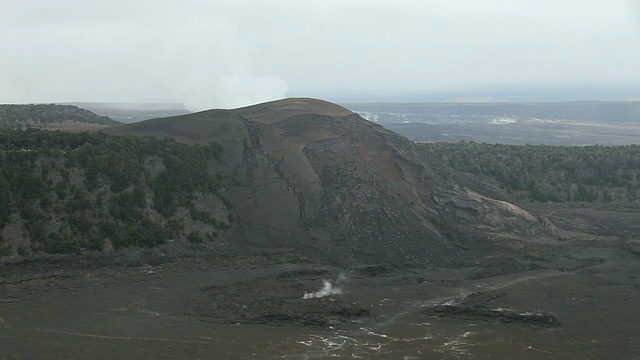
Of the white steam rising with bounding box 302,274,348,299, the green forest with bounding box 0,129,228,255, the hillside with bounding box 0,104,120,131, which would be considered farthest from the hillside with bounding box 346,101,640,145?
the white steam rising with bounding box 302,274,348,299

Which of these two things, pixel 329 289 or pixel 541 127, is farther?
pixel 541 127

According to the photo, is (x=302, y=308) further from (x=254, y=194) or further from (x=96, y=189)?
(x=96, y=189)

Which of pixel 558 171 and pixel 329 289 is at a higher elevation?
pixel 558 171

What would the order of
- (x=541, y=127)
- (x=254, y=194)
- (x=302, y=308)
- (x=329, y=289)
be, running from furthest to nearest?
(x=541, y=127) < (x=254, y=194) < (x=329, y=289) < (x=302, y=308)

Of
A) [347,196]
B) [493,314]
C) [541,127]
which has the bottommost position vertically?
[493,314]

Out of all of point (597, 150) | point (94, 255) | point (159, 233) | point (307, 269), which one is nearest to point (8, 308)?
point (94, 255)

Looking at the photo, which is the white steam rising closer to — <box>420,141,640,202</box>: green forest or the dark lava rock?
the dark lava rock

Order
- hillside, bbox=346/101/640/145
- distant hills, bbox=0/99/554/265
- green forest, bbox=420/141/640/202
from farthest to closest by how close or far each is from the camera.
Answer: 1. hillside, bbox=346/101/640/145
2. green forest, bbox=420/141/640/202
3. distant hills, bbox=0/99/554/265

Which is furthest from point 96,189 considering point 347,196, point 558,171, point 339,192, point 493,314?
point 558,171
